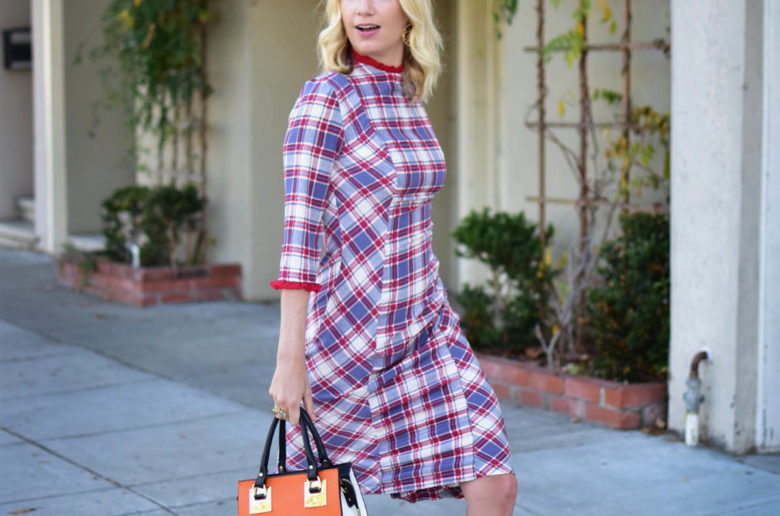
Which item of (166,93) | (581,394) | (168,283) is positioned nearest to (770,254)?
(581,394)

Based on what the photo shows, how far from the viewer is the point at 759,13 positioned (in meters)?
4.62

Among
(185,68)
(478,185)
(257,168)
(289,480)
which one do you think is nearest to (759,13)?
(289,480)

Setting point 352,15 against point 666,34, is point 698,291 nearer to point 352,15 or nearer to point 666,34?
point 666,34

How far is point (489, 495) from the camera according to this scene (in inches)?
109

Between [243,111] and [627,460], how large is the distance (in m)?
5.04

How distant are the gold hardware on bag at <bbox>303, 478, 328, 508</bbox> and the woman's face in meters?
1.06

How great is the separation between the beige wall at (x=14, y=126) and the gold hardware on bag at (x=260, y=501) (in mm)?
11708

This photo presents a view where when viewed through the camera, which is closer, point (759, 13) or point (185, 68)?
point (759, 13)

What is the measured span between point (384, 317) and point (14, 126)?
1159 cm

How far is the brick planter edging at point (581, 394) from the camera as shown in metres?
5.21

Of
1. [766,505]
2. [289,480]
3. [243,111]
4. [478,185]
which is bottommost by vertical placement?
[766,505]

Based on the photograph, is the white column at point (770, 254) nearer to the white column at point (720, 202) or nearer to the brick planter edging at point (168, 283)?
the white column at point (720, 202)

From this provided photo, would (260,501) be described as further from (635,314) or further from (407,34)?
(635,314)

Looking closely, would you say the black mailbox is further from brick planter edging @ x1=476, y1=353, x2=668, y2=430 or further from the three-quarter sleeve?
the three-quarter sleeve
